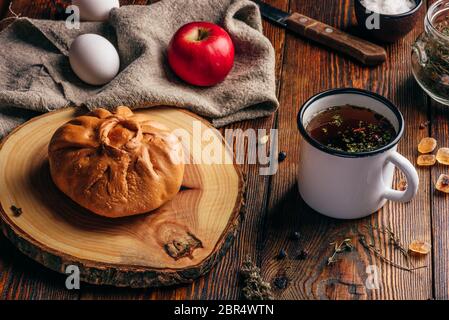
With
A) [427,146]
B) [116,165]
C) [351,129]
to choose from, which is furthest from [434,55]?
[116,165]

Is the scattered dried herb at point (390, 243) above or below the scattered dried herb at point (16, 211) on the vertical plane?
below

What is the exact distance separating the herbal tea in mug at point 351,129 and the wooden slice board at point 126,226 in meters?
0.19

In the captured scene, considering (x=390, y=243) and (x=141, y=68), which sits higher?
(x=141, y=68)

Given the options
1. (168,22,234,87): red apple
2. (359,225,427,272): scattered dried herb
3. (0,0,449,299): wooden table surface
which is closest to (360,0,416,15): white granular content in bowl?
(0,0,449,299): wooden table surface

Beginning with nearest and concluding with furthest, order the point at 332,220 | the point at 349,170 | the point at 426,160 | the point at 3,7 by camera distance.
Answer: the point at 349,170, the point at 332,220, the point at 426,160, the point at 3,7

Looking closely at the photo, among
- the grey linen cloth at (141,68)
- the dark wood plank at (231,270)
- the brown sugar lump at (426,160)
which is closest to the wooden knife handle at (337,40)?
the grey linen cloth at (141,68)

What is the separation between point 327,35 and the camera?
180 centimetres

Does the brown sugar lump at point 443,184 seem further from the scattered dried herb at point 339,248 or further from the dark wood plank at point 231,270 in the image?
the dark wood plank at point 231,270

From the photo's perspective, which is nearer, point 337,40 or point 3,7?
point 337,40

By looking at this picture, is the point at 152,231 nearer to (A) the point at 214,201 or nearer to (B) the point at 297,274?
(A) the point at 214,201

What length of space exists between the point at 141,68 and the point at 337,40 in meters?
0.51

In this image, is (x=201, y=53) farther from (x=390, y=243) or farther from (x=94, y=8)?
(x=390, y=243)

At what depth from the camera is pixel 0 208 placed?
1377mm

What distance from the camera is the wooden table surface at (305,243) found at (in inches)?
51.3
